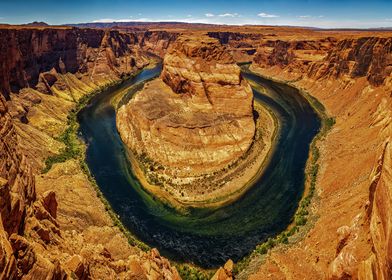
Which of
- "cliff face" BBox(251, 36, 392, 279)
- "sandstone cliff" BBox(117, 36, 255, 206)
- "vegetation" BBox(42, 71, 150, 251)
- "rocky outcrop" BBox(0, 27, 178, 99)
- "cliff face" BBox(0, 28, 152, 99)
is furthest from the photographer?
"rocky outcrop" BBox(0, 27, 178, 99)

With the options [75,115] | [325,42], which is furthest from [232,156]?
[325,42]

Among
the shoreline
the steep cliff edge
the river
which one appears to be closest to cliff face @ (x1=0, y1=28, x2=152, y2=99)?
the river

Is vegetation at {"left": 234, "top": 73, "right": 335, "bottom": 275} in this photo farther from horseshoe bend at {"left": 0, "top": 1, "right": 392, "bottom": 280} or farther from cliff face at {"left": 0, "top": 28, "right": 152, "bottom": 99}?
cliff face at {"left": 0, "top": 28, "right": 152, "bottom": 99}

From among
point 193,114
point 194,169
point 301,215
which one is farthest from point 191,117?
point 301,215

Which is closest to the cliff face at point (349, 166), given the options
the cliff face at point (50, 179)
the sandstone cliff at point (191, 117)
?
the cliff face at point (50, 179)

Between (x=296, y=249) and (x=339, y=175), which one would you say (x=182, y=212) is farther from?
(x=339, y=175)

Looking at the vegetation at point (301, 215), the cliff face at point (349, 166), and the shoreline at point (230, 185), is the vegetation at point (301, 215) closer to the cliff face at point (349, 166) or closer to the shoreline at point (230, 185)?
the cliff face at point (349, 166)
